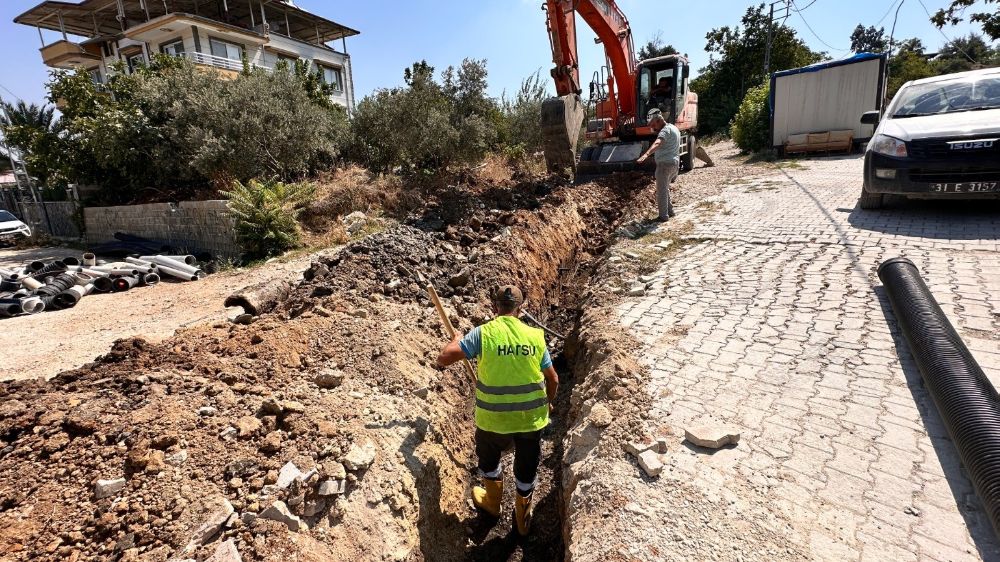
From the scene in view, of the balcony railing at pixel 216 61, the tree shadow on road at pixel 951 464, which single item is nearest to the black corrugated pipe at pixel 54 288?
the tree shadow on road at pixel 951 464

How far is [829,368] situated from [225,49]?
31.6 meters

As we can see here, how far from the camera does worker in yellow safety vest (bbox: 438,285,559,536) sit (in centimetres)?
332

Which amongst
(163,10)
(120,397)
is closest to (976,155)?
(120,397)

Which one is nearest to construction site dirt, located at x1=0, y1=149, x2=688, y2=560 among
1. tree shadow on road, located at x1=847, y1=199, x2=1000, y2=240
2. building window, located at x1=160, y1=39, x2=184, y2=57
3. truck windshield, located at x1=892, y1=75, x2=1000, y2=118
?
tree shadow on road, located at x1=847, y1=199, x2=1000, y2=240

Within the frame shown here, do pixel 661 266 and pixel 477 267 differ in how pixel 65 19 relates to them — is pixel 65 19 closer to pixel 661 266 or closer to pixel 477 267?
pixel 477 267

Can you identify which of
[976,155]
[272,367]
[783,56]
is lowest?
[272,367]

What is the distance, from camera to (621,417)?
331 centimetres

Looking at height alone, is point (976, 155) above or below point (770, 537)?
above

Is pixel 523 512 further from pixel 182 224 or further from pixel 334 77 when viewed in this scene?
pixel 334 77

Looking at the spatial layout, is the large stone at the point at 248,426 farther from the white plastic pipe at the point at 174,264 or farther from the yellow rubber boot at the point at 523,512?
the white plastic pipe at the point at 174,264

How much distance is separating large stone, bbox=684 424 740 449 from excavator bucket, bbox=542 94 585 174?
24.5ft

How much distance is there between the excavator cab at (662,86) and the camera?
12.2 m

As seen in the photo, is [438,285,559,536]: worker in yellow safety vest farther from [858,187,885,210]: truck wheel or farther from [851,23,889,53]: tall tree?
[851,23,889,53]: tall tree

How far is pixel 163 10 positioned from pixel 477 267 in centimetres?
3224
